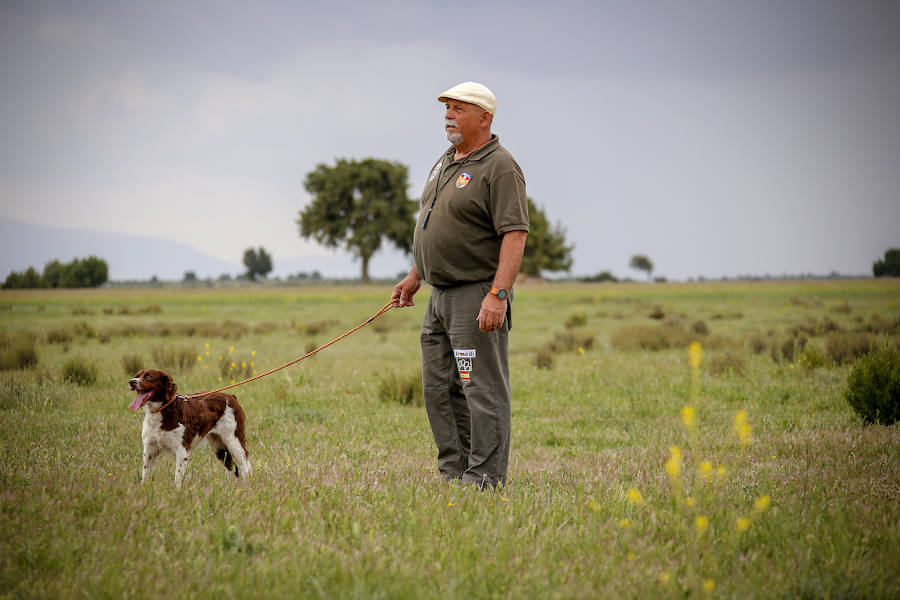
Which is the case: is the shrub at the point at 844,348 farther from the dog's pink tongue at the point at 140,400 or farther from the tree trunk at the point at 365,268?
the tree trunk at the point at 365,268

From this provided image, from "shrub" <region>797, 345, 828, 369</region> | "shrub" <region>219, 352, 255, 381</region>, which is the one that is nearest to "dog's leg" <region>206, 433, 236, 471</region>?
"shrub" <region>219, 352, 255, 381</region>

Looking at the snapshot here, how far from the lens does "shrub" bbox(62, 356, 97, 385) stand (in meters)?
10.1

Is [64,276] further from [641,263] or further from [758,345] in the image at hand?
[641,263]

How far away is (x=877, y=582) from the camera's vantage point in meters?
3.23

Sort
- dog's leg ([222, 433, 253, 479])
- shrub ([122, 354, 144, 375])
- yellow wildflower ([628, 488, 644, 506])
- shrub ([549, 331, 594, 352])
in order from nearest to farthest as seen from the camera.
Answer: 1. yellow wildflower ([628, 488, 644, 506])
2. dog's leg ([222, 433, 253, 479])
3. shrub ([122, 354, 144, 375])
4. shrub ([549, 331, 594, 352])

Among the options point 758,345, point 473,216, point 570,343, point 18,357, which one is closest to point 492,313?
point 473,216

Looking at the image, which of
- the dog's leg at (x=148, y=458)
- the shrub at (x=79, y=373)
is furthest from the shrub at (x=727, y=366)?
the shrub at (x=79, y=373)

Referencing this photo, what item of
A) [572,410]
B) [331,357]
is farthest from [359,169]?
[572,410]

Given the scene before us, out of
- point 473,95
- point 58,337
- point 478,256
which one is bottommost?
point 58,337

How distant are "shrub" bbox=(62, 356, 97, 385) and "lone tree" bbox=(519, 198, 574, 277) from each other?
70.0 m

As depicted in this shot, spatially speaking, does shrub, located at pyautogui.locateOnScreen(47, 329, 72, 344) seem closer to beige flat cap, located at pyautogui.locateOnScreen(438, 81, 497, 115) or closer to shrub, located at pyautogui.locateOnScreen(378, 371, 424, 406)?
shrub, located at pyautogui.locateOnScreen(378, 371, 424, 406)

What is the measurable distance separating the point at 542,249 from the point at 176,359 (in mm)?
A: 74837

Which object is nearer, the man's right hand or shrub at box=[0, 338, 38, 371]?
the man's right hand

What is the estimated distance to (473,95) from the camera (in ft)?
15.5
